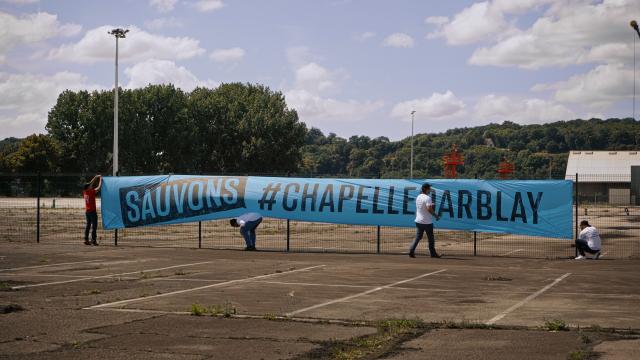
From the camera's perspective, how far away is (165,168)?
8694cm

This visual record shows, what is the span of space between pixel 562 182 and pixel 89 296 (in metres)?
13.3

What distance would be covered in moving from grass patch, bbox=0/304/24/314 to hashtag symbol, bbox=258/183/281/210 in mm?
12476

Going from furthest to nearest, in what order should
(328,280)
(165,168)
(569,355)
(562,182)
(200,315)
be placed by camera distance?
(165,168) → (562,182) → (328,280) → (200,315) → (569,355)

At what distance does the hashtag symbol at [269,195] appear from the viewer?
23750 millimetres

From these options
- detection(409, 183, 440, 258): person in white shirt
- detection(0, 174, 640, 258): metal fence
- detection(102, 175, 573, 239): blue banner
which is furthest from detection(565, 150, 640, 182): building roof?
detection(409, 183, 440, 258): person in white shirt

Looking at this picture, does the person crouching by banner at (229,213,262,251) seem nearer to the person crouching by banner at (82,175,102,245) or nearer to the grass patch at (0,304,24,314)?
the person crouching by banner at (82,175,102,245)

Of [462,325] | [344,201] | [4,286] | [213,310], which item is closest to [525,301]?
[462,325]

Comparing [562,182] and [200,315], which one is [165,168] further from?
[200,315]

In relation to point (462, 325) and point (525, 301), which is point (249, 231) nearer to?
point (525, 301)

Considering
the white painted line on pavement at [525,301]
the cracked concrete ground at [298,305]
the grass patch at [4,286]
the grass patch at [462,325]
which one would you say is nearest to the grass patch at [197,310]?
the cracked concrete ground at [298,305]

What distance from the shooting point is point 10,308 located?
37.4 ft

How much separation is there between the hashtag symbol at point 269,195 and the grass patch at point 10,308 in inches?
491

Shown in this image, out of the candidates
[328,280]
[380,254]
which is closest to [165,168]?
[380,254]

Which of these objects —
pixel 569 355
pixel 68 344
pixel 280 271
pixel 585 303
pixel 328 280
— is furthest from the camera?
pixel 280 271
